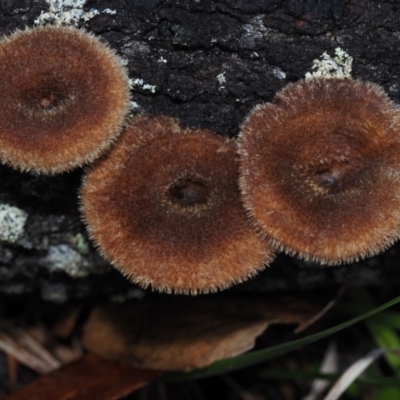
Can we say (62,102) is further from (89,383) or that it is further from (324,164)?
(89,383)

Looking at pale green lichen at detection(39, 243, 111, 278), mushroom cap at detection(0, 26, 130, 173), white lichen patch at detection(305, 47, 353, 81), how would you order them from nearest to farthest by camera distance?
mushroom cap at detection(0, 26, 130, 173)
white lichen patch at detection(305, 47, 353, 81)
pale green lichen at detection(39, 243, 111, 278)

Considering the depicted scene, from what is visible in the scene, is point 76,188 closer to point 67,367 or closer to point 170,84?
point 170,84

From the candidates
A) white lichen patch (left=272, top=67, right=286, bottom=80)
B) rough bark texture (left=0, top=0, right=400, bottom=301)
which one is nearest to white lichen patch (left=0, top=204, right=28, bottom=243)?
rough bark texture (left=0, top=0, right=400, bottom=301)

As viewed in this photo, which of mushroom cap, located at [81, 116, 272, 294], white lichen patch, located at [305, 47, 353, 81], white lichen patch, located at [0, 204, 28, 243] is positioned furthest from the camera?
Answer: white lichen patch, located at [0, 204, 28, 243]

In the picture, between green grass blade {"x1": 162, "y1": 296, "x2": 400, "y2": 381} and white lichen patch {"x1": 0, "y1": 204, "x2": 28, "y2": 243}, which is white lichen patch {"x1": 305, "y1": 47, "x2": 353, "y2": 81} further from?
white lichen patch {"x1": 0, "y1": 204, "x2": 28, "y2": 243}

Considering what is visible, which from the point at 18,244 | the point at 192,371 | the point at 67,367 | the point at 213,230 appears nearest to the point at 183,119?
the point at 213,230

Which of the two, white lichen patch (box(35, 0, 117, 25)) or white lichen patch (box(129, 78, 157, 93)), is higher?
white lichen patch (box(35, 0, 117, 25))
